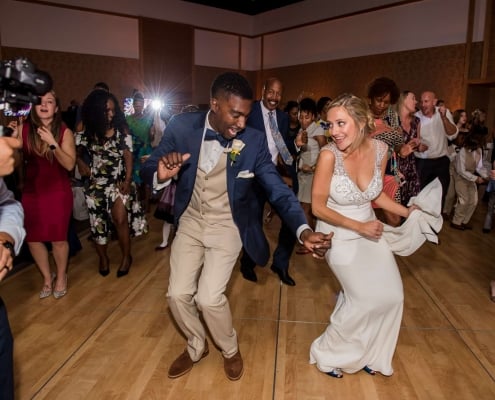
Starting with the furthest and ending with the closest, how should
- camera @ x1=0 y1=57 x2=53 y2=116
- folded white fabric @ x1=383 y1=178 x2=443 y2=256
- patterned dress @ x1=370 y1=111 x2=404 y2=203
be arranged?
patterned dress @ x1=370 y1=111 x2=404 y2=203 → folded white fabric @ x1=383 y1=178 x2=443 y2=256 → camera @ x1=0 y1=57 x2=53 y2=116

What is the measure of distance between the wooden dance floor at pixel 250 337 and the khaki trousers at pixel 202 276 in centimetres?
35

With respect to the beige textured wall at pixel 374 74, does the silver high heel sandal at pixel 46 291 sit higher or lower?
lower

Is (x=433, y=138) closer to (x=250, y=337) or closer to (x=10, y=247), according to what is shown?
(x=250, y=337)

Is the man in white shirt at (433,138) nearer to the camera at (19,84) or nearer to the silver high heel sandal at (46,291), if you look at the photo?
the silver high heel sandal at (46,291)

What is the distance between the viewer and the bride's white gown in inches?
93.7

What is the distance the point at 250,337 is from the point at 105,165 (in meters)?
2.02

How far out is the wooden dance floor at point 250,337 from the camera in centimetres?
243

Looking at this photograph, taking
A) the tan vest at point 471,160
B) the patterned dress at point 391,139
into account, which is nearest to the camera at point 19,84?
the patterned dress at point 391,139

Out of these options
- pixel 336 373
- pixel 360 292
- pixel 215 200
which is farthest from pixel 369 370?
pixel 215 200

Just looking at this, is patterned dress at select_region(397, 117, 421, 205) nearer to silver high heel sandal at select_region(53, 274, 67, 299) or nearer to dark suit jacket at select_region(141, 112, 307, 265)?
dark suit jacket at select_region(141, 112, 307, 265)

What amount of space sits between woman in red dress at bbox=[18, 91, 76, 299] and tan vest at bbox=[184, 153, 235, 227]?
1.42 meters

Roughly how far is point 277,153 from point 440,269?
203cm

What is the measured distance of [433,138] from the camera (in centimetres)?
506

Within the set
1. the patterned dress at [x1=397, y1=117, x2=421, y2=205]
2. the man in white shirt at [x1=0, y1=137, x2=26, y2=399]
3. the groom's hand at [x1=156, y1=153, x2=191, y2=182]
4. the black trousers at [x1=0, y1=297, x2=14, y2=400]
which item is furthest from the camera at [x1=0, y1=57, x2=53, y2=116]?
the patterned dress at [x1=397, y1=117, x2=421, y2=205]
